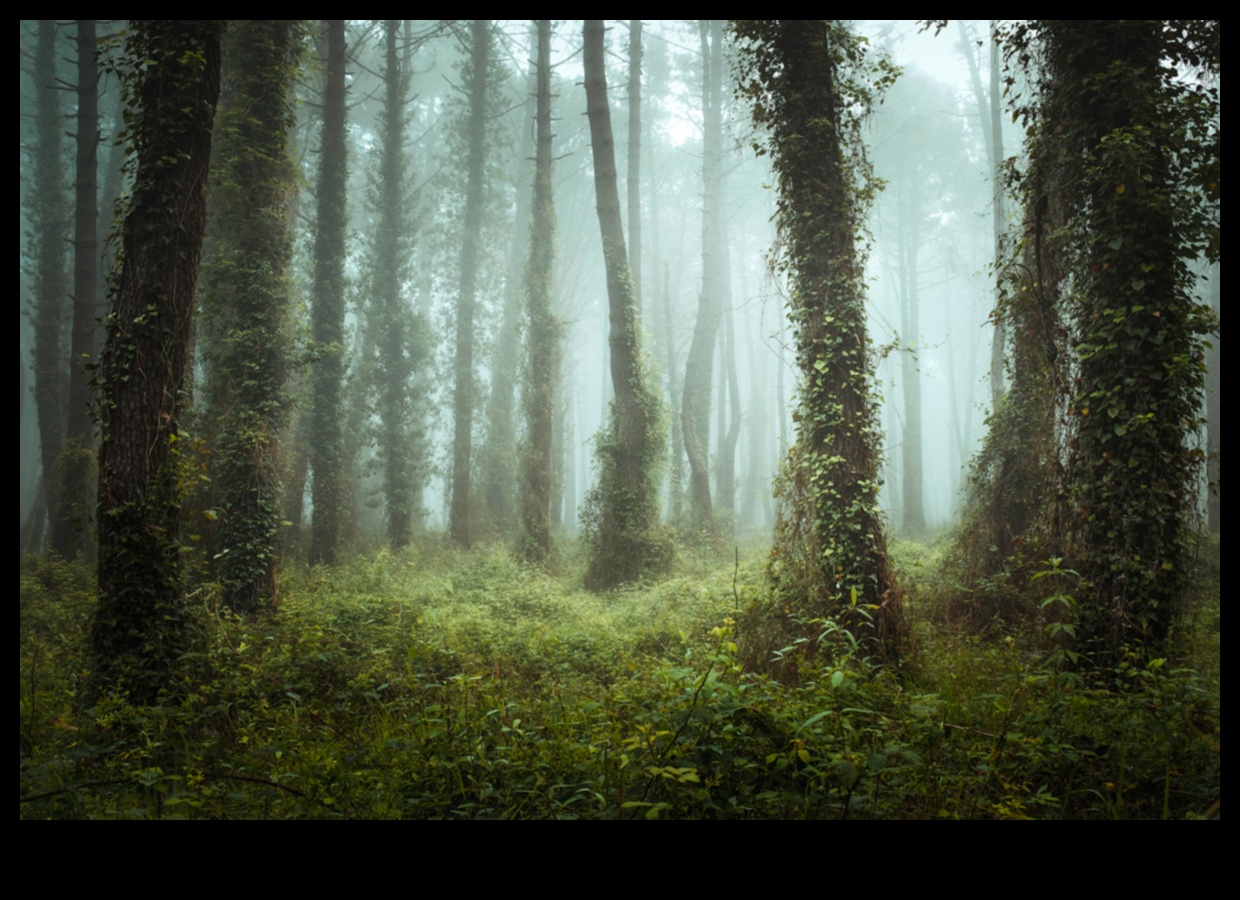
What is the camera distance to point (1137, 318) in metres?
5.14

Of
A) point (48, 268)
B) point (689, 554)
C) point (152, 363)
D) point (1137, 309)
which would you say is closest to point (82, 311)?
point (48, 268)

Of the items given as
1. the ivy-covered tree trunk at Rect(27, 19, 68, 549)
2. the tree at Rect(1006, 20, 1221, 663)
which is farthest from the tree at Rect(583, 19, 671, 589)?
the ivy-covered tree trunk at Rect(27, 19, 68, 549)

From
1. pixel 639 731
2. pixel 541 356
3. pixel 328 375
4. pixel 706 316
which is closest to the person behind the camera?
pixel 639 731

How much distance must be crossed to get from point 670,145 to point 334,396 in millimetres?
22747

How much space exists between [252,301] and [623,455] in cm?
659

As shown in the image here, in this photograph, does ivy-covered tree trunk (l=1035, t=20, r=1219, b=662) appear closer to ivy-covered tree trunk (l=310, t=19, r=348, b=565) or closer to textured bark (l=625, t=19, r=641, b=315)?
ivy-covered tree trunk (l=310, t=19, r=348, b=565)

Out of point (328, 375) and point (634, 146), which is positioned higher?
point (634, 146)

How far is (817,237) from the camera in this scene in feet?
21.5

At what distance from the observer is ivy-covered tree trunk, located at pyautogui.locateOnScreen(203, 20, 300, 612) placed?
333 inches

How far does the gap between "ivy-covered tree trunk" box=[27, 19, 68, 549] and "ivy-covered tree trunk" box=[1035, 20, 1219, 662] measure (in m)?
17.0

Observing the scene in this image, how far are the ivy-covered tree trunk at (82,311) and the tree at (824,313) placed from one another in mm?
12919

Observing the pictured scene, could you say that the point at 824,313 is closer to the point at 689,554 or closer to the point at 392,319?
the point at 689,554
